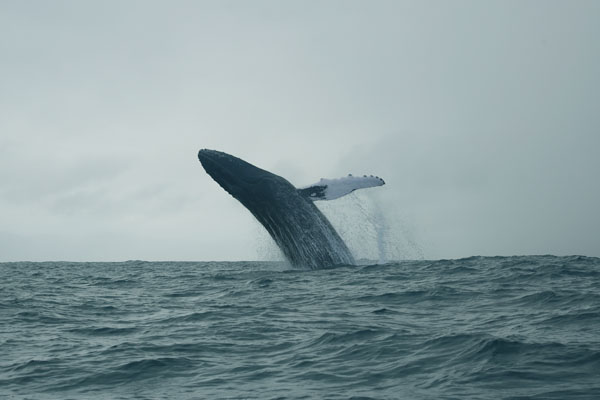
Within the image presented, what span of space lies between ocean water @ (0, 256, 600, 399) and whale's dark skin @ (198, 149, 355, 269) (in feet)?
6.32

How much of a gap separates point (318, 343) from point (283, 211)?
7470 mm

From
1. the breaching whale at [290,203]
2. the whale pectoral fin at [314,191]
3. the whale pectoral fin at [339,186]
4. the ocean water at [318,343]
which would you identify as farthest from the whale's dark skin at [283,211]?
the ocean water at [318,343]

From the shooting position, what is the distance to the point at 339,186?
1595 centimetres

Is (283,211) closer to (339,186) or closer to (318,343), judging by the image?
(339,186)

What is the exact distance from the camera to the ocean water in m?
6.59

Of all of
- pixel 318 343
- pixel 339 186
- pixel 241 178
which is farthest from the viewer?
pixel 339 186

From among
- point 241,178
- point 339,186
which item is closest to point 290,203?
point 339,186

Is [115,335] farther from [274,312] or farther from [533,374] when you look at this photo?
[533,374]

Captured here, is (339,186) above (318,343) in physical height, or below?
above

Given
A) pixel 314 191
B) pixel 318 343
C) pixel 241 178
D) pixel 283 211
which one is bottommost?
pixel 318 343

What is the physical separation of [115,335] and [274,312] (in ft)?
8.58

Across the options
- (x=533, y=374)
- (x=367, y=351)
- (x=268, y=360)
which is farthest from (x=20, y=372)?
(x=533, y=374)

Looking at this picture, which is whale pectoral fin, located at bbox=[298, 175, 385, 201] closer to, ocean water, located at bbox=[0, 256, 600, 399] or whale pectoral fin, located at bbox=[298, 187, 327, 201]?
whale pectoral fin, located at bbox=[298, 187, 327, 201]

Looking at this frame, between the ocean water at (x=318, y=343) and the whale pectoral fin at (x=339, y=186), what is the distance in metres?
2.38
